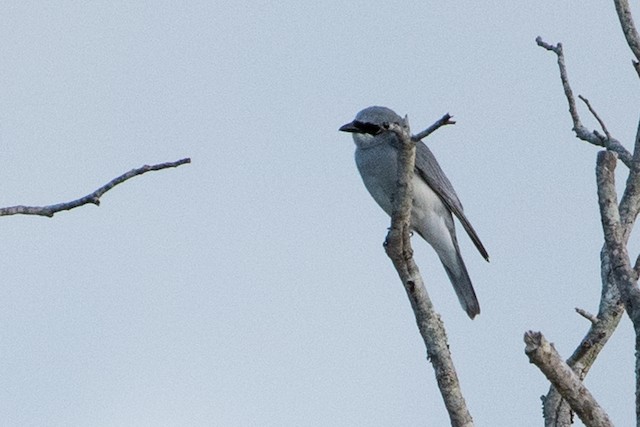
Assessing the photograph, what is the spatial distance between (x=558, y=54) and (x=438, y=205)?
13.2 feet

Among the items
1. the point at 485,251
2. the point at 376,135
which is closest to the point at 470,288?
the point at 485,251

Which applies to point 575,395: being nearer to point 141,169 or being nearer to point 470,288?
point 141,169

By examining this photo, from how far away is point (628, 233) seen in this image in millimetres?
7305

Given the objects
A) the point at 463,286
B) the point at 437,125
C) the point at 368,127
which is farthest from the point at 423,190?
the point at 437,125

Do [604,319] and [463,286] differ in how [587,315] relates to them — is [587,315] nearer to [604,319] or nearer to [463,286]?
[604,319]

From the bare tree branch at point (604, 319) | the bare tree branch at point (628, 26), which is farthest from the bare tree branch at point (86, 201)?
the bare tree branch at point (628, 26)

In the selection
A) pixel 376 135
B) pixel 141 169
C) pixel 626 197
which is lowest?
pixel 141 169

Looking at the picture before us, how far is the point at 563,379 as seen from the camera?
4934 mm

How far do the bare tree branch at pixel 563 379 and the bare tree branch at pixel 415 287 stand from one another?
4.92 ft

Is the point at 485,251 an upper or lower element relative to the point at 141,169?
upper

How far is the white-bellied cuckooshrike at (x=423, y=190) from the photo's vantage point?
1159cm

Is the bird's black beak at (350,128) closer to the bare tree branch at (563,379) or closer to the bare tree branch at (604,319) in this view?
the bare tree branch at (604,319)

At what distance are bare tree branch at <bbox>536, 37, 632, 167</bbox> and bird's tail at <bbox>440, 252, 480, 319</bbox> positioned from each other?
3895 mm

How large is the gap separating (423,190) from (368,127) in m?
0.82
